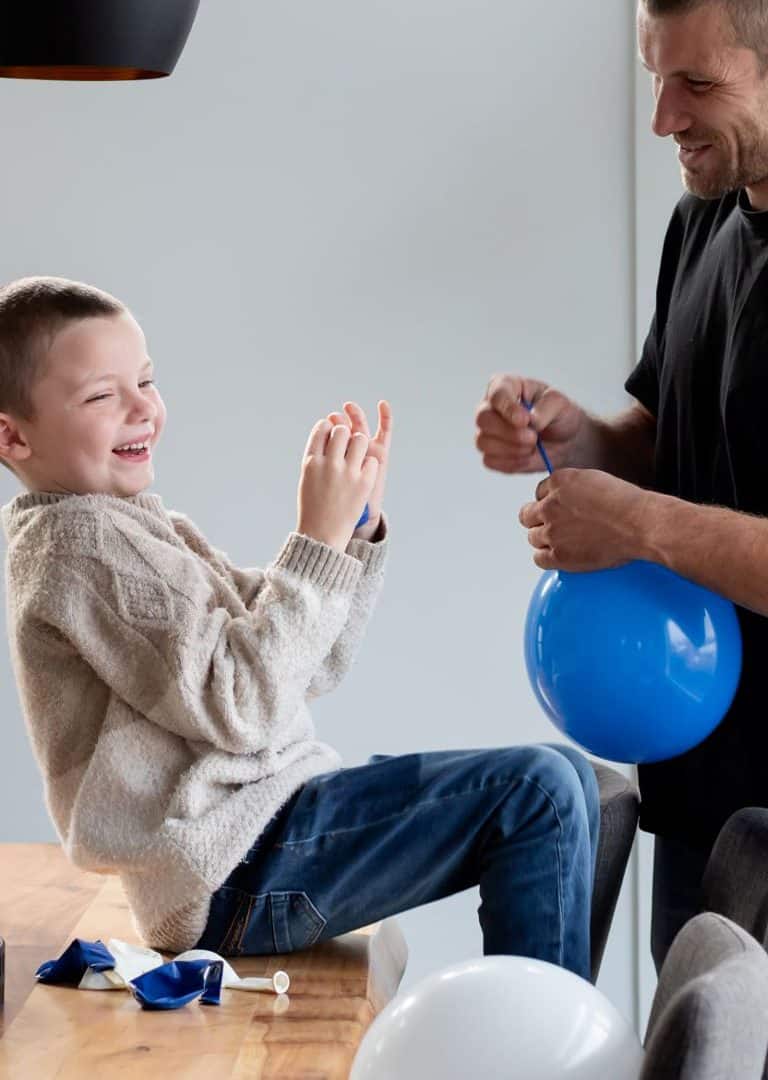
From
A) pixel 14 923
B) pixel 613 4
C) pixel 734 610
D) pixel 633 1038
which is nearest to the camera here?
pixel 633 1038

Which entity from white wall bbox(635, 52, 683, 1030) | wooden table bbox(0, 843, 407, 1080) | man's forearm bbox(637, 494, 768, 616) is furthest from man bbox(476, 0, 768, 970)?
white wall bbox(635, 52, 683, 1030)

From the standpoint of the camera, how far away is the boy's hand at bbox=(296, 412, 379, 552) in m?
1.96

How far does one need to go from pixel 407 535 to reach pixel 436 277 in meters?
0.56

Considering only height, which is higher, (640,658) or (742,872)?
(640,658)

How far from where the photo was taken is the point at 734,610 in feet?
6.56

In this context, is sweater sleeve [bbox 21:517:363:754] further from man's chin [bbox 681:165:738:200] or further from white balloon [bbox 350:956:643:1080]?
man's chin [bbox 681:165:738:200]

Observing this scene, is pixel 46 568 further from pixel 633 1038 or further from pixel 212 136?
pixel 212 136

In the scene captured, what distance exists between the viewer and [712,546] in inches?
73.4

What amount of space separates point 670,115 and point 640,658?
26.2 inches

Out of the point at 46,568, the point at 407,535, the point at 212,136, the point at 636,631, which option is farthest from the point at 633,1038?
the point at 212,136

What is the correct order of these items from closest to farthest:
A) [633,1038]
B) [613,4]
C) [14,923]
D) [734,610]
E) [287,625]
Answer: [633,1038] < [287,625] < [734,610] < [14,923] < [613,4]

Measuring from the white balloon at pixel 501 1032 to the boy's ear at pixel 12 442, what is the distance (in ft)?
2.82

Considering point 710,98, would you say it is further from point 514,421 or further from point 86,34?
point 86,34

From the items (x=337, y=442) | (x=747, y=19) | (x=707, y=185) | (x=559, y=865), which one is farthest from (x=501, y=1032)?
(x=747, y=19)
